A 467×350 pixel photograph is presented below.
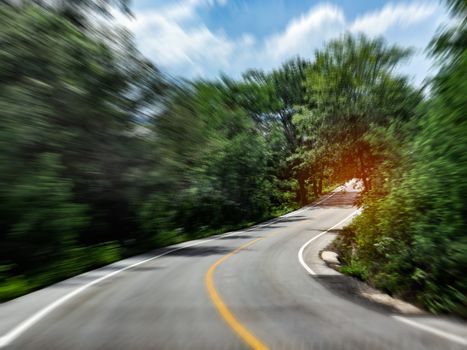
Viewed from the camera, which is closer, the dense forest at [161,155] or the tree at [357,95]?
the dense forest at [161,155]

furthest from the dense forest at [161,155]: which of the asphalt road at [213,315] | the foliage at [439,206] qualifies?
the asphalt road at [213,315]

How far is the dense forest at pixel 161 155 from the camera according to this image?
26.8ft

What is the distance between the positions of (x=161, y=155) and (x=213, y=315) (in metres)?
14.3

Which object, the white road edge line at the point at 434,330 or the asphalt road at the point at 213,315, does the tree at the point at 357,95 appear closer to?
the asphalt road at the point at 213,315

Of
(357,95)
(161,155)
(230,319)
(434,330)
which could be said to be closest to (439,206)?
(434,330)

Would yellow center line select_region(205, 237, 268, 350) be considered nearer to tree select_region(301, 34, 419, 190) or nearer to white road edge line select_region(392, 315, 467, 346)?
white road edge line select_region(392, 315, 467, 346)

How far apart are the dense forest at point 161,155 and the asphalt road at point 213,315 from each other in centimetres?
123

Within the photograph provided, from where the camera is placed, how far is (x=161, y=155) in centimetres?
2075

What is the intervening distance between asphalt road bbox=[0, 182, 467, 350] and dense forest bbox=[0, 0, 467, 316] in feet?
4.02

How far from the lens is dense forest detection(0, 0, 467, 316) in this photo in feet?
26.8

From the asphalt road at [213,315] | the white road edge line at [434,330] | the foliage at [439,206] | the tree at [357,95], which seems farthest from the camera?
the tree at [357,95]

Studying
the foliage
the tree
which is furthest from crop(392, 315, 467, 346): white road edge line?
the tree

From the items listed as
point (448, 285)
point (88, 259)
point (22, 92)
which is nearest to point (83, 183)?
point (88, 259)

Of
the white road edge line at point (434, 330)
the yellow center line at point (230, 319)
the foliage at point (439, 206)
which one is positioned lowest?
the white road edge line at point (434, 330)
